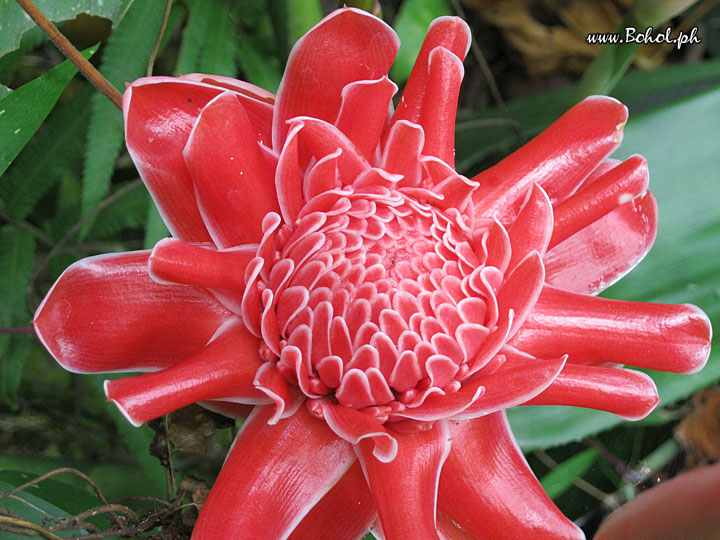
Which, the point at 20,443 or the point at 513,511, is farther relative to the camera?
the point at 20,443

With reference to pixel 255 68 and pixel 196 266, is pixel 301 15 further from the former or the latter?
pixel 196 266

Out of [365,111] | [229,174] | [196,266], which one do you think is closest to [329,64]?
[365,111]

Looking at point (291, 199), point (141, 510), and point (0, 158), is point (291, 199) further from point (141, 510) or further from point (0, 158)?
point (141, 510)

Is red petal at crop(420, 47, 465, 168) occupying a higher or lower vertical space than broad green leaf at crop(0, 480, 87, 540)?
higher

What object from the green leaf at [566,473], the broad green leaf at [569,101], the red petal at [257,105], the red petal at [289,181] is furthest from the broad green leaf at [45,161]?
the green leaf at [566,473]

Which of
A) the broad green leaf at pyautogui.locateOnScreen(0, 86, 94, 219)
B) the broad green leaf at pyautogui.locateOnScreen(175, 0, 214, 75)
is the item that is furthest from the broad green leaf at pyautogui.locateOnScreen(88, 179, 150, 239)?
the broad green leaf at pyautogui.locateOnScreen(175, 0, 214, 75)

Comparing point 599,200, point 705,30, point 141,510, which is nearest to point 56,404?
point 141,510

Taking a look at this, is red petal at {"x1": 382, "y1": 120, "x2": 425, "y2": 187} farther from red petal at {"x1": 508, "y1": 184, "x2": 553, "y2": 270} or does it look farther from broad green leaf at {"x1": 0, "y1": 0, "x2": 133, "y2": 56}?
broad green leaf at {"x1": 0, "y1": 0, "x2": 133, "y2": 56}
